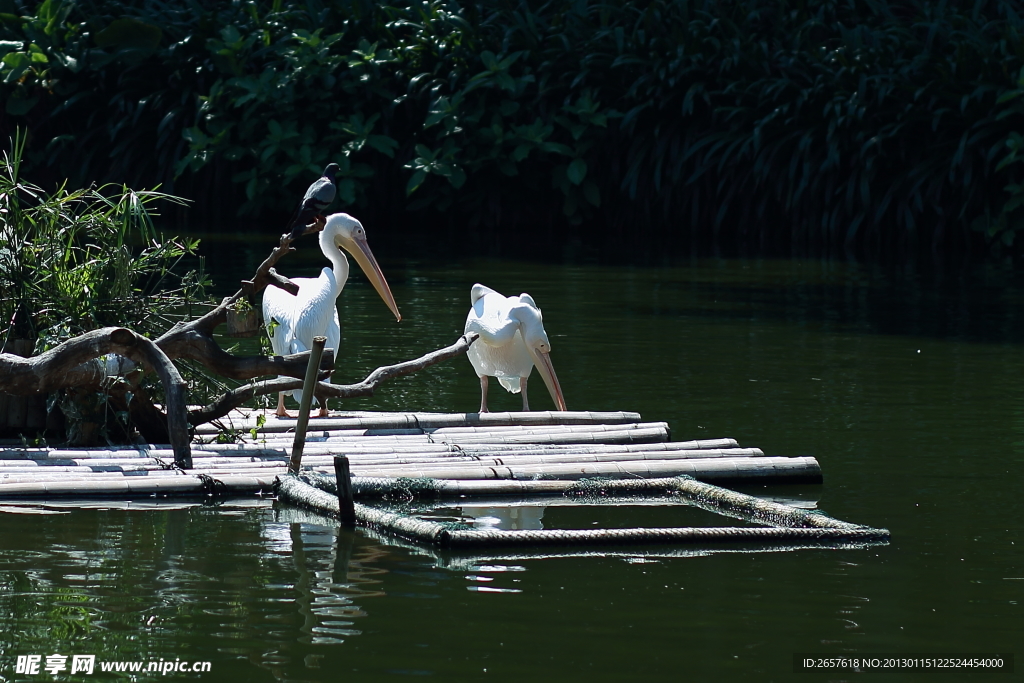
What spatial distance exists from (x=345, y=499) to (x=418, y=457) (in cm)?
114

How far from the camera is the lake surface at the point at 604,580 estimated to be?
4.70m

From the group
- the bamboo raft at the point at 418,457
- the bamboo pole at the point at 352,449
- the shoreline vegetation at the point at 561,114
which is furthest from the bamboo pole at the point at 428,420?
the shoreline vegetation at the point at 561,114

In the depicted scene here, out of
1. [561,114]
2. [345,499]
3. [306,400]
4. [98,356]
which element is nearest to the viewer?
[345,499]

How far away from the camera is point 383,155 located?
72.1 ft

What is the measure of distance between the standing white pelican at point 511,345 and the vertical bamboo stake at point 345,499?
2.67 meters

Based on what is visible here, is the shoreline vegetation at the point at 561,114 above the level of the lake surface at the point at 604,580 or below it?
above

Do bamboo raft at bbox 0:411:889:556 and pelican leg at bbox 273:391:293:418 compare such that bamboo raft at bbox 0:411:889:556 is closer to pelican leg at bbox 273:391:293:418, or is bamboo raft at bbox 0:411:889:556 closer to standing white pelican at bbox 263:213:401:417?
pelican leg at bbox 273:391:293:418

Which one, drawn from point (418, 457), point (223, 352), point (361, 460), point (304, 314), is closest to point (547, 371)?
point (304, 314)

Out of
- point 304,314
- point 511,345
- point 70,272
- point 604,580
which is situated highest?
Answer: point 70,272

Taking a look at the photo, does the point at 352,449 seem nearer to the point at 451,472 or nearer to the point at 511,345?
the point at 451,472

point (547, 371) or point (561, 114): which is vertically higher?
point (561, 114)

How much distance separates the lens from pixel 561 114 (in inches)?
829

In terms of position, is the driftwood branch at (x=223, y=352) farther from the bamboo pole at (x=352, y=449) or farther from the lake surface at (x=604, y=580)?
the lake surface at (x=604, y=580)

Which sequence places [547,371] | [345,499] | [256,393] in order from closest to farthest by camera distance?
[345,499]
[256,393]
[547,371]
